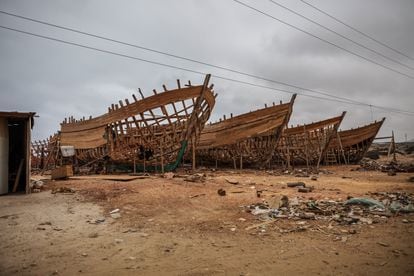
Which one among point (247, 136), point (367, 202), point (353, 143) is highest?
point (247, 136)

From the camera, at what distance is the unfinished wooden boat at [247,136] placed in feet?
56.4

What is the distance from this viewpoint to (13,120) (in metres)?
9.72

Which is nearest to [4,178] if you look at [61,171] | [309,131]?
[61,171]

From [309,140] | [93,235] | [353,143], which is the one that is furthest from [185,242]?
[353,143]

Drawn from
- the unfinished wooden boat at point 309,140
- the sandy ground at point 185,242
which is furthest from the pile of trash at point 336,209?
the unfinished wooden boat at point 309,140

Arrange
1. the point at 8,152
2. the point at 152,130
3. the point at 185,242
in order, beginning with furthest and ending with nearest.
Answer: the point at 152,130 → the point at 8,152 → the point at 185,242

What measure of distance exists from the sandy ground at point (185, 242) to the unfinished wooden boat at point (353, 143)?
60.5 feet

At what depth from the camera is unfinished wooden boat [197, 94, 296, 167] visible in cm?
1720

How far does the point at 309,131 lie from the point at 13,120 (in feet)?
59.7

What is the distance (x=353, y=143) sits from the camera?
23.8 metres

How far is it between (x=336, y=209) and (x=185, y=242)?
331 centimetres

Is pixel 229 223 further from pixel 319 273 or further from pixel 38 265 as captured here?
pixel 38 265

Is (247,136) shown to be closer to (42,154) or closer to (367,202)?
(367,202)

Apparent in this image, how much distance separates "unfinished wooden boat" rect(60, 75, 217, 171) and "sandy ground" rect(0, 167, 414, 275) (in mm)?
6528
